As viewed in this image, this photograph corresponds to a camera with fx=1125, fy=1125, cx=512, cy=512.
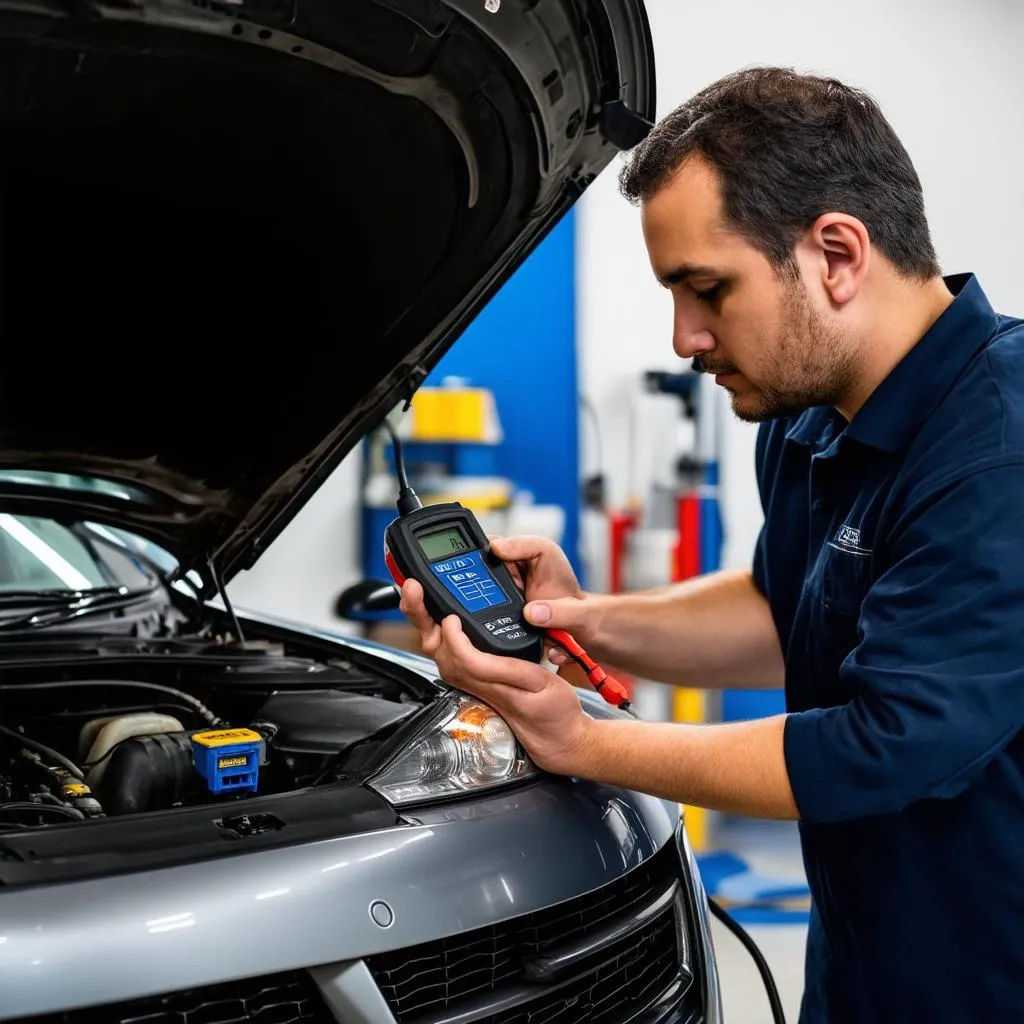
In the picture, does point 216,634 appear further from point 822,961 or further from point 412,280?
point 822,961

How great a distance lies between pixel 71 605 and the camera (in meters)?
1.96

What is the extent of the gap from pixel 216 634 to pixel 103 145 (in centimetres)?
95

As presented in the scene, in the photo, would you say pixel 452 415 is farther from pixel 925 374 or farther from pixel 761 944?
pixel 925 374

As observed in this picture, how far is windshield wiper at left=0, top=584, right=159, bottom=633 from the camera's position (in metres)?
1.84

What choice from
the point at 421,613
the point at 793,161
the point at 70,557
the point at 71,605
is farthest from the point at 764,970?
the point at 70,557

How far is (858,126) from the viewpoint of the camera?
1.25 m

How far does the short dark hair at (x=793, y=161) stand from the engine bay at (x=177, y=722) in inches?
29.6

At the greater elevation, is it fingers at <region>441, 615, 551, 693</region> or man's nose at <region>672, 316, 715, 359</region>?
man's nose at <region>672, 316, 715, 359</region>

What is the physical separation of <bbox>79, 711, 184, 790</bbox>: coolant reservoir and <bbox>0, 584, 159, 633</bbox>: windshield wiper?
33cm

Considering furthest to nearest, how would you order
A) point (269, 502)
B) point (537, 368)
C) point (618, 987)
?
1. point (537, 368)
2. point (269, 502)
3. point (618, 987)

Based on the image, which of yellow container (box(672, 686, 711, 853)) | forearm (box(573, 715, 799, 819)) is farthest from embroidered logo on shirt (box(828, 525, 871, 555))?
yellow container (box(672, 686, 711, 853))

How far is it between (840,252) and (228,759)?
0.90 metres

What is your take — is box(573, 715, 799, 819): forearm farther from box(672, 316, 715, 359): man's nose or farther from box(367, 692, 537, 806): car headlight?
box(672, 316, 715, 359): man's nose

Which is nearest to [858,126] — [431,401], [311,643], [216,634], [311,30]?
[311,30]
